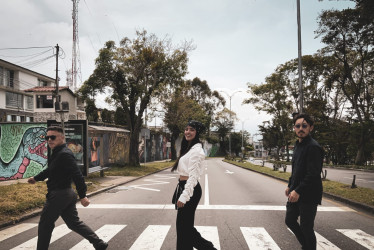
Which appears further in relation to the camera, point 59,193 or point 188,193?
point 59,193

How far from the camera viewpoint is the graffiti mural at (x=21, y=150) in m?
13.0

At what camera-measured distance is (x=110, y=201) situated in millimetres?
8430

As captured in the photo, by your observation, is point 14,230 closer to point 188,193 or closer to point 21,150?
point 188,193

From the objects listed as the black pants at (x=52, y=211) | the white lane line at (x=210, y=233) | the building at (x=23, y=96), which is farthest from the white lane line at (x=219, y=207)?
the building at (x=23, y=96)

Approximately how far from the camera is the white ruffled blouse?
3.02 meters

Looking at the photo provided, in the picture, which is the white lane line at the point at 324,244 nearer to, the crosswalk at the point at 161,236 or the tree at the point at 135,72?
the crosswalk at the point at 161,236

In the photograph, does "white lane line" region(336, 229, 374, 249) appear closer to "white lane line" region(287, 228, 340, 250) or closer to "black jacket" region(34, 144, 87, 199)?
"white lane line" region(287, 228, 340, 250)

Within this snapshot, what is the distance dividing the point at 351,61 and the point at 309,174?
105ft

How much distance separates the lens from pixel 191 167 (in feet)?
10.2

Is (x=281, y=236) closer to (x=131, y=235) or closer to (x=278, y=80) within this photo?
(x=131, y=235)

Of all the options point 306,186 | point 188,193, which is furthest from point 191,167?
point 306,186

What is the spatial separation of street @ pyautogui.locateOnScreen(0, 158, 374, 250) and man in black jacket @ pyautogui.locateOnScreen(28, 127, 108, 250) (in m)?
0.96

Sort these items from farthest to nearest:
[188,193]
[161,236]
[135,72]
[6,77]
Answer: [6,77]
[135,72]
[161,236]
[188,193]

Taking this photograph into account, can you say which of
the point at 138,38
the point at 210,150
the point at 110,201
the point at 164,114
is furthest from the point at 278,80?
the point at 210,150
